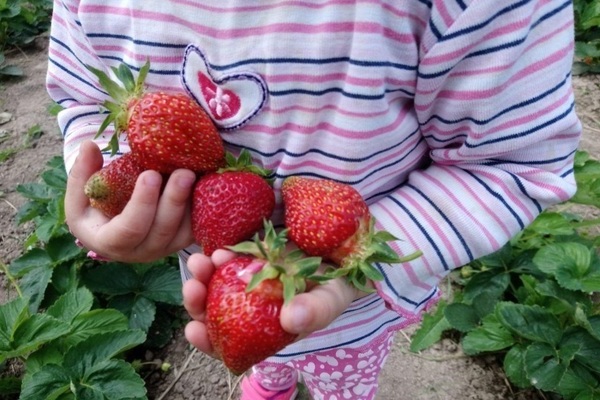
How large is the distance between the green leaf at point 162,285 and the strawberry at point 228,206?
780 mm

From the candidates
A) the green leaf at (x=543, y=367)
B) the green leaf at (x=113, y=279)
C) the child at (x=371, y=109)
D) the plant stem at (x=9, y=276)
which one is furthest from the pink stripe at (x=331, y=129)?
the plant stem at (x=9, y=276)

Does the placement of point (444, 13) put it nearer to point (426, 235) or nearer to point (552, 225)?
point (426, 235)

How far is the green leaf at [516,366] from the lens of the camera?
1276 millimetres

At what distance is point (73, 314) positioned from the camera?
1.27m

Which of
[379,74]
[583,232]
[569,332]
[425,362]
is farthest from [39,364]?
[583,232]

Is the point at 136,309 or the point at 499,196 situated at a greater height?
the point at 499,196

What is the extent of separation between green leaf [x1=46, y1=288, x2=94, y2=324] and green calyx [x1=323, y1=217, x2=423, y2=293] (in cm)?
84

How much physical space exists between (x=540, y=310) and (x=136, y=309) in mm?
914

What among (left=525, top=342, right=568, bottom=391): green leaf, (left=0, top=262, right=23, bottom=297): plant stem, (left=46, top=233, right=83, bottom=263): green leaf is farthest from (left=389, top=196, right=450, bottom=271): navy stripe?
(left=0, top=262, right=23, bottom=297): plant stem

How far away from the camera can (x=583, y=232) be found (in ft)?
5.43

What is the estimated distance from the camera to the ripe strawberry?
0.69 metres

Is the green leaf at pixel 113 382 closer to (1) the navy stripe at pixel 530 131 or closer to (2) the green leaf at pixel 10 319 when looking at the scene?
(2) the green leaf at pixel 10 319

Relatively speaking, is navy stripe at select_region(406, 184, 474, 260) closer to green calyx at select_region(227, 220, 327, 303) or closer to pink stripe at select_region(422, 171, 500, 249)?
pink stripe at select_region(422, 171, 500, 249)

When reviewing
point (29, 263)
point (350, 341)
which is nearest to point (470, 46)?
point (350, 341)
